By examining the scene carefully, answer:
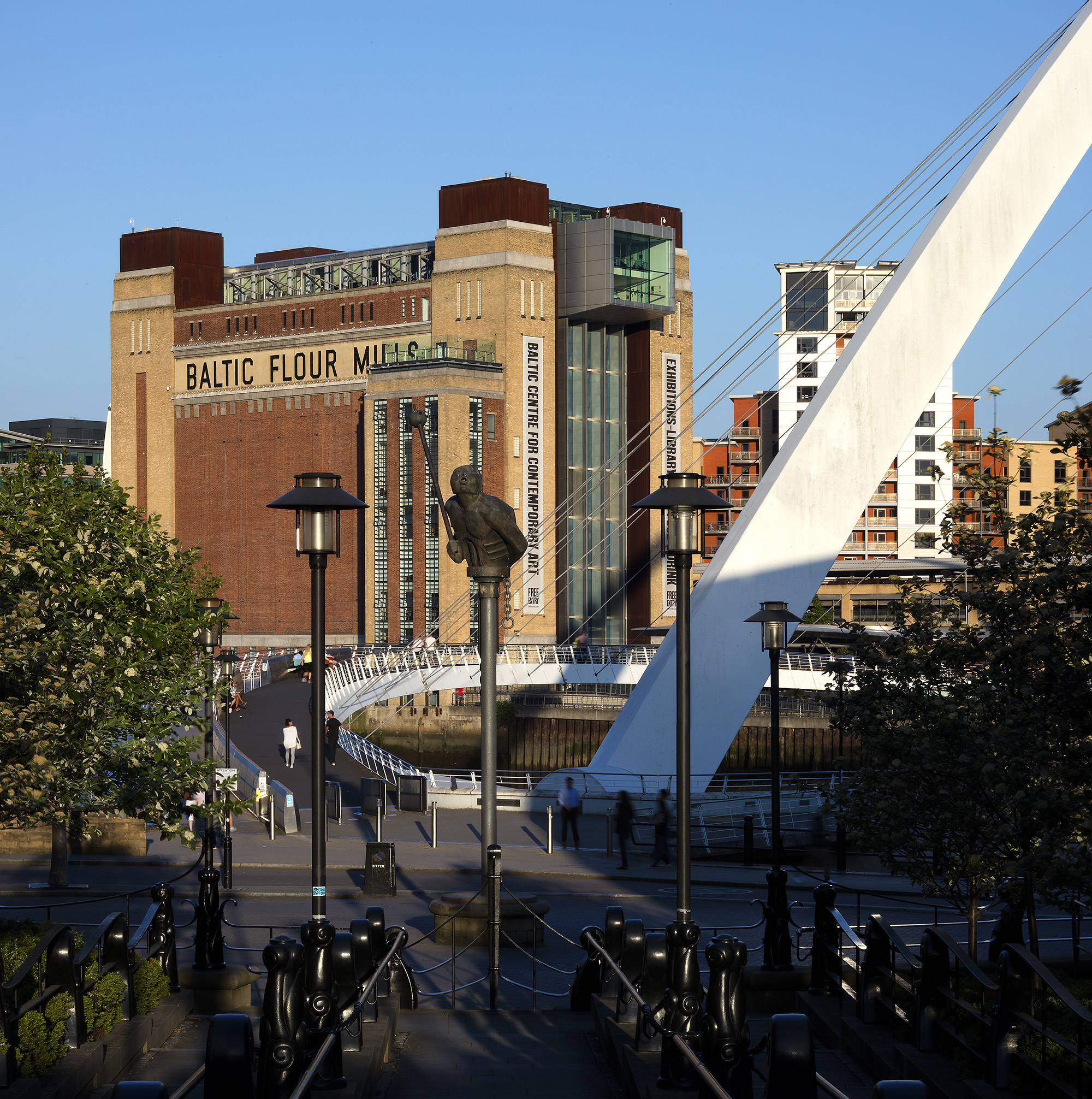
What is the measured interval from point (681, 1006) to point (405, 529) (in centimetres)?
6829

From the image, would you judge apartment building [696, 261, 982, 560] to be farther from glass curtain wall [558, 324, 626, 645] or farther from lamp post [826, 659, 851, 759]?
lamp post [826, 659, 851, 759]

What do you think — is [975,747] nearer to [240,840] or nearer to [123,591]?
[123,591]

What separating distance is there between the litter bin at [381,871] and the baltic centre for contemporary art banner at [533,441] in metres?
56.5

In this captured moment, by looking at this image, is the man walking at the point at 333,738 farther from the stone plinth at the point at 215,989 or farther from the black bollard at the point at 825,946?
the black bollard at the point at 825,946

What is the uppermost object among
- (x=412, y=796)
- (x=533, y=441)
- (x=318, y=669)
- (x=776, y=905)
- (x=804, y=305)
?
(x=804, y=305)

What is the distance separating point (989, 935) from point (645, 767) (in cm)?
986

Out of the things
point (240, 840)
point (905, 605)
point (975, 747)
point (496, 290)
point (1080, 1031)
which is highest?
point (496, 290)

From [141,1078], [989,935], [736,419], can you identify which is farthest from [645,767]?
[736,419]

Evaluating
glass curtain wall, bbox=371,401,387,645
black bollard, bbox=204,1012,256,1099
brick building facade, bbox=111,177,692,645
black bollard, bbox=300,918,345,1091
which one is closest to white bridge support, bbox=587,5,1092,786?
black bollard, bbox=300,918,345,1091

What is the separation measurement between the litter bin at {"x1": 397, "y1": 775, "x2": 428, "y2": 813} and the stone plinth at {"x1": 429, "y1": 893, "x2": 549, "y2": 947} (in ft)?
46.8

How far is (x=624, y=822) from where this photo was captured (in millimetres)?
22812

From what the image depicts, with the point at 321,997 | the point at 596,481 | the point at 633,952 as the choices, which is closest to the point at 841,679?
the point at 633,952

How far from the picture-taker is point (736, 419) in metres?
110

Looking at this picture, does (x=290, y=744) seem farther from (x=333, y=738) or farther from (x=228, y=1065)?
(x=228, y=1065)
